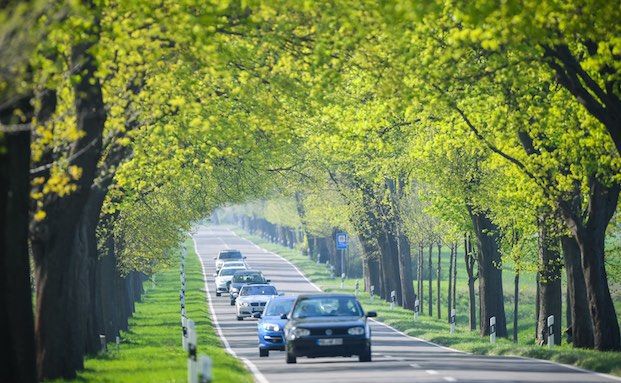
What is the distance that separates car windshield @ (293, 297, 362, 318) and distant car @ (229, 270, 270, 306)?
37.2 metres

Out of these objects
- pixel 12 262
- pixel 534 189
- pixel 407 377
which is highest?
pixel 534 189

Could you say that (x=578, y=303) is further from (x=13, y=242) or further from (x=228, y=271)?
(x=228, y=271)

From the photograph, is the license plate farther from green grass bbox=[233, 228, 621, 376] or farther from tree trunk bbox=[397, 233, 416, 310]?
tree trunk bbox=[397, 233, 416, 310]

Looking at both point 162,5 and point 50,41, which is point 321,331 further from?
point 50,41

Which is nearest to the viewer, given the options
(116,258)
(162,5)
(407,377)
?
(162,5)

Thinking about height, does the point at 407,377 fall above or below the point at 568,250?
below

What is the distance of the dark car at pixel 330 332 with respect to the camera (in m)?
28.7

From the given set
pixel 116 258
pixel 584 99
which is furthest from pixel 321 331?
pixel 116 258

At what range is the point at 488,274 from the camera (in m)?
45.7

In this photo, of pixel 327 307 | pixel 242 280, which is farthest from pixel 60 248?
pixel 242 280

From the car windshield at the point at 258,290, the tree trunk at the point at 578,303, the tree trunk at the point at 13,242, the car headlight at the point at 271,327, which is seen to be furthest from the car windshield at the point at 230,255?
the tree trunk at the point at 13,242

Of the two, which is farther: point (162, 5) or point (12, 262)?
point (162, 5)

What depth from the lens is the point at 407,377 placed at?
79.4 feet

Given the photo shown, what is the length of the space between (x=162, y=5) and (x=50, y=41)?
403cm
